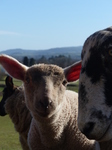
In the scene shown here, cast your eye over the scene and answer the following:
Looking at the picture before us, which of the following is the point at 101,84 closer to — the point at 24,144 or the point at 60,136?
the point at 60,136

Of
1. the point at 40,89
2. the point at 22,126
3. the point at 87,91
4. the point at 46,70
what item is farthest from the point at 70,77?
the point at 87,91

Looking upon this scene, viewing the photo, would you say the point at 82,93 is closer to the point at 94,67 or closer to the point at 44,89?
the point at 94,67

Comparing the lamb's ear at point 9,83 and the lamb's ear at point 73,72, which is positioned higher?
the lamb's ear at point 73,72

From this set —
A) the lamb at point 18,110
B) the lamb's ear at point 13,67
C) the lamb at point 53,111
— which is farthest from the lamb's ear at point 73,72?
the lamb at point 18,110

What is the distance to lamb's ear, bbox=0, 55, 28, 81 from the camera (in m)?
5.68

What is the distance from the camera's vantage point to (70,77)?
5.78 meters

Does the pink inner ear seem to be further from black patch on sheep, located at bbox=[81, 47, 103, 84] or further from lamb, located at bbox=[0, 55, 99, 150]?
black patch on sheep, located at bbox=[81, 47, 103, 84]

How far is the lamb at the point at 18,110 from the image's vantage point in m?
7.98

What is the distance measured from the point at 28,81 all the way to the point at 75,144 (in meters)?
1.34

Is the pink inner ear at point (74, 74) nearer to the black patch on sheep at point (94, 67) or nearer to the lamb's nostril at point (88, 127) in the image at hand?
the black patch on sheep at point (94, 67)

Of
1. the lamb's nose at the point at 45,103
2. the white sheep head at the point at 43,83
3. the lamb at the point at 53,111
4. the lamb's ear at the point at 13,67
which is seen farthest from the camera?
the lamb's ear at the point at 13,67

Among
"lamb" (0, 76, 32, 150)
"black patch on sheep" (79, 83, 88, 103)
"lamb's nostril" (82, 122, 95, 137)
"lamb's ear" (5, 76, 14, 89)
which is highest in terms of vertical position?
"black patch on sheep" (79, 83, 88, 103)

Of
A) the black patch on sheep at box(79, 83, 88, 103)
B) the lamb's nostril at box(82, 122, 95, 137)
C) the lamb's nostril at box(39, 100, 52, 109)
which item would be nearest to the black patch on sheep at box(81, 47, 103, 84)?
the black patch on sheep at box(79, 83, 88, 103)

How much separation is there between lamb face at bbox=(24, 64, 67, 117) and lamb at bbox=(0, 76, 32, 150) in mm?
2595
